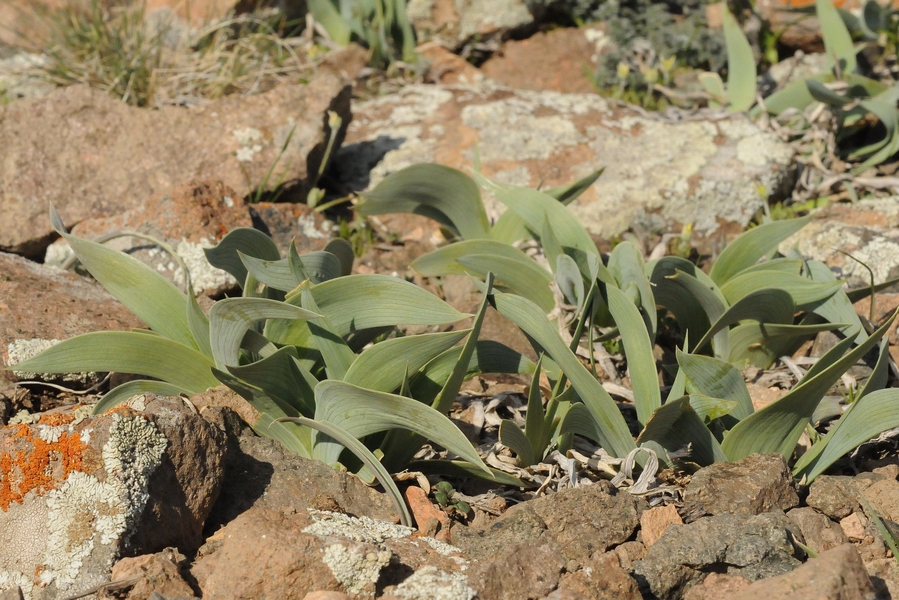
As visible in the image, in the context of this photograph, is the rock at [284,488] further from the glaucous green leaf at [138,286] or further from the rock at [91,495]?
the glaucous green leaf at [138,286]

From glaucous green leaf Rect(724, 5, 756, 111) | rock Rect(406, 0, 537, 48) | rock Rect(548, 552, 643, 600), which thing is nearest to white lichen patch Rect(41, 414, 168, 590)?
rock Rect(548, 552, 643, 600)

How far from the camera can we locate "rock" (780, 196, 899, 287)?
3111 millimetres

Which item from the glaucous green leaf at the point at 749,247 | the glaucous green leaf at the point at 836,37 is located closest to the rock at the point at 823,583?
the glaucous green leaf at the point at 749,247

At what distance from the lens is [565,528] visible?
6.40 ft

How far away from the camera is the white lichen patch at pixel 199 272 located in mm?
2902

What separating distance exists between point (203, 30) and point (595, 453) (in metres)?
3.43

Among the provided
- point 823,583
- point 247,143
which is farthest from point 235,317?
point 247,143

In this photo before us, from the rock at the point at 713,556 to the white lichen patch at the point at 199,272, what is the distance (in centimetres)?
169

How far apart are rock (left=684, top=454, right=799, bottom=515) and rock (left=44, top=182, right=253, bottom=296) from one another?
5.48 ft

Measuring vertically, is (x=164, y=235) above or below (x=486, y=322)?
above

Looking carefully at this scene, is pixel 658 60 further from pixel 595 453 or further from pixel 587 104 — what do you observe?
pixel 595 453

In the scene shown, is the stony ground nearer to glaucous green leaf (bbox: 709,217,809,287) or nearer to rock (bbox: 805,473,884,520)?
rock (bbox: 805,473,884,520)

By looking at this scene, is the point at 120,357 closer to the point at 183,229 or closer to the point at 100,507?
the point at 100,507

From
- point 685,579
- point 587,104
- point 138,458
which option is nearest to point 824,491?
point 685,579
